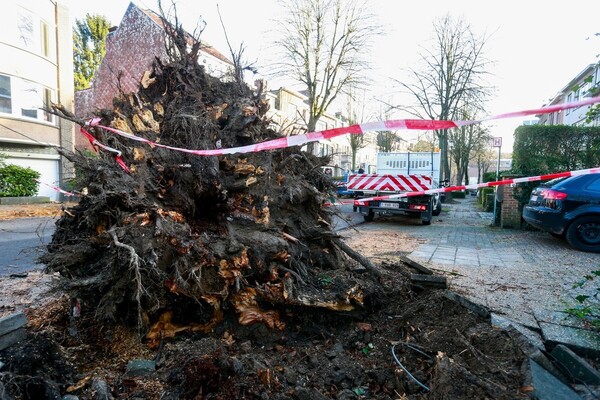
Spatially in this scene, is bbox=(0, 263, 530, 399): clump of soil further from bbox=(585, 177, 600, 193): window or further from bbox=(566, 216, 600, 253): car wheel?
bbox=(585, 177, 600, 193): window

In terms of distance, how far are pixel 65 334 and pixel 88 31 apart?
3968 cm

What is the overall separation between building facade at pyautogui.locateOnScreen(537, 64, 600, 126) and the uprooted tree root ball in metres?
2.75

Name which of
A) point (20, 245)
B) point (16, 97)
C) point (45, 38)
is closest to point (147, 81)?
point (20, 245)

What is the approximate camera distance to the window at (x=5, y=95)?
1697 centimetres

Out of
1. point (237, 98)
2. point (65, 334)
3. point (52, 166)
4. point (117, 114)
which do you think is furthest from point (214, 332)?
point (52, 166)

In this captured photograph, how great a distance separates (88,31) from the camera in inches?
1345

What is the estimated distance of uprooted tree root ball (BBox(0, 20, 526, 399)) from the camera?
2.40 metres

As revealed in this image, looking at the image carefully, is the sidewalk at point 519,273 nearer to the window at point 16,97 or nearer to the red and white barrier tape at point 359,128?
the red and white barrier tape at point 359,128

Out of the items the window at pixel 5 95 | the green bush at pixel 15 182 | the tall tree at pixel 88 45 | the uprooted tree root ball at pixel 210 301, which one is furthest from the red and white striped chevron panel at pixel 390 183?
the tall tree at pixel 88 45

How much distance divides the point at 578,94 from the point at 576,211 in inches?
686

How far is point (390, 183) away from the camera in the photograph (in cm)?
1139

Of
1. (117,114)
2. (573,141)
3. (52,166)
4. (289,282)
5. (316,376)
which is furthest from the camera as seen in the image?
(52,166)

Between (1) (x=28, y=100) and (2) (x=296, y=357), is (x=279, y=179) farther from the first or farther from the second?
(1) (x=28, y=100)

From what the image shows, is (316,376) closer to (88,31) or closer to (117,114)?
(117,114)
